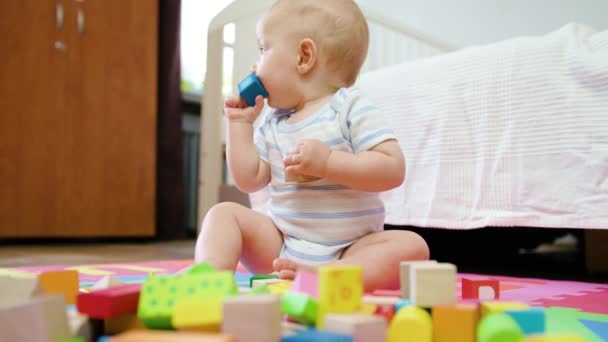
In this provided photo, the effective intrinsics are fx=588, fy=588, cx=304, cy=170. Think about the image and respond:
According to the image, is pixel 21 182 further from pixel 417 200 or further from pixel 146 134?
pixel 417 200

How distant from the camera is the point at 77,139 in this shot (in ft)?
7.61

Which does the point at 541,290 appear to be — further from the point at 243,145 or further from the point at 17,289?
the point at 17,289

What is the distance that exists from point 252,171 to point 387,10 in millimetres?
2305

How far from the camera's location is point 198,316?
1.38 feet

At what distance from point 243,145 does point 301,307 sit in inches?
15.6

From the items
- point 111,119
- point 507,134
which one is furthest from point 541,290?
point 111,119

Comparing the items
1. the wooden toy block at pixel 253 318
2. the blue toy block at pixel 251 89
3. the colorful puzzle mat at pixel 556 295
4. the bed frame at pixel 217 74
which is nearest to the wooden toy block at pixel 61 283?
the colorful puzzle mat at pixel 556 295

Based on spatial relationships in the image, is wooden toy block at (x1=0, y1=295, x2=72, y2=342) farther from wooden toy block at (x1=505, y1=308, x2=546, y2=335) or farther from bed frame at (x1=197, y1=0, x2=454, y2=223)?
bed frame at (x1=197, y1=0, x2=454, y2=223)

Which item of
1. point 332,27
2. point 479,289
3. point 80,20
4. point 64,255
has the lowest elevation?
point 64,255

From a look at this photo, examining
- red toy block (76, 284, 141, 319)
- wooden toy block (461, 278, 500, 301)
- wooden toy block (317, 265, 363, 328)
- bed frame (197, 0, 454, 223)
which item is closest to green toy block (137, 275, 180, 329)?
red toy block (76, 284, 141, 319)

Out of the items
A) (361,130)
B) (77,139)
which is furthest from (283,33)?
(77,139)

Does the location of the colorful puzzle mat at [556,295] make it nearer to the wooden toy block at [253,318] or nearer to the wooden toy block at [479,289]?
the wooden toy block at [479,289]

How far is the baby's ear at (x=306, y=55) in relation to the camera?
79 centimetres

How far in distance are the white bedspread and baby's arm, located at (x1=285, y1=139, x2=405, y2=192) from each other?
0.47 meters
